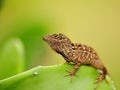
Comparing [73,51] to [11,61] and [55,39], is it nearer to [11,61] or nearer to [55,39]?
[55,39]

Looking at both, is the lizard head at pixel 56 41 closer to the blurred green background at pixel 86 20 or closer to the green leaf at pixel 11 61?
the green leaf at pixel 11 61

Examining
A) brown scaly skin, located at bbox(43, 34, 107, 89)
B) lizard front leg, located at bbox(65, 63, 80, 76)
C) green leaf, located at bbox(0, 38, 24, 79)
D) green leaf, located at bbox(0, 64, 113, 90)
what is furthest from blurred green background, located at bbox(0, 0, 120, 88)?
green leaf, located at bbox(0, 64, 113, 90)

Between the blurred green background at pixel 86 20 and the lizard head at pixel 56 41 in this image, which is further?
the blurred green background at pixel 86 20

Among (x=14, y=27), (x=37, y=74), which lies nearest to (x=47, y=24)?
(x=14, y=27)

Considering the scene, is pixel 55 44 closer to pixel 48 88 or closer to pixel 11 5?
pixel 48 88

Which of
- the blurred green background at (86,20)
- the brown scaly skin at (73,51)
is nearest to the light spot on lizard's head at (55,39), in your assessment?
the brown scaly skin at (73,51)

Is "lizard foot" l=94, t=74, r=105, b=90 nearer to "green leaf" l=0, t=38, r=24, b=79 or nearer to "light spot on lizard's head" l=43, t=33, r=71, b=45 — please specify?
"light spot on lizard's head" l=43, t=33, r=71, b=45

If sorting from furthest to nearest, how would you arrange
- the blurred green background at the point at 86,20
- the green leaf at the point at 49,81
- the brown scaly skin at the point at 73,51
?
the blurred green background at the point at 86,20, the brown scaly skin at the point at 73,51, the green leaf at the point at 49,81
